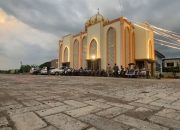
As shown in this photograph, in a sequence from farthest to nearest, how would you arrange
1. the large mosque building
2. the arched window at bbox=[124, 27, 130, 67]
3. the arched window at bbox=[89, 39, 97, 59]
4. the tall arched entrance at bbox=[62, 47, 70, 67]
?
the tall arched entrance at bbox=[62, 47, 70, 67]
the arched window at bbox=[89, 39, 97, 59]
the arched window at bbox=[124, 27, 130, 67]
the large mosque building

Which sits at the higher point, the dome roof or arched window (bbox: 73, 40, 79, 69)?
the dome roof

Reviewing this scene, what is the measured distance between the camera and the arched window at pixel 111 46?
27.2 metres

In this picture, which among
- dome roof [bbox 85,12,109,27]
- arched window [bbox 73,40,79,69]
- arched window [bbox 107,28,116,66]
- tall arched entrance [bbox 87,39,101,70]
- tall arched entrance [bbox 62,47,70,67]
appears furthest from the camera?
tall arched entrance [bbox 62,47,70,67]

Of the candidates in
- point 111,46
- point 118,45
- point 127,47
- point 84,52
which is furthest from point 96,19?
point 127,47

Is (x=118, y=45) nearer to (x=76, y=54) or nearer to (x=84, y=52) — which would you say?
(x=84, y=52)

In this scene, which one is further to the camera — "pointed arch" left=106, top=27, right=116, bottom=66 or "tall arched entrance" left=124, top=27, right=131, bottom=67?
"pointed arch" left=106, top=27, right=116, bottom=66

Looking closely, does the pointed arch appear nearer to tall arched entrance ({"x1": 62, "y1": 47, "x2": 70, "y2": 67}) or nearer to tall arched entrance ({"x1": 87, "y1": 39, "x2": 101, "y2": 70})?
tall arched entrance ({"x1": 87, "y1": 39, "x2": 101, "y2": 70})

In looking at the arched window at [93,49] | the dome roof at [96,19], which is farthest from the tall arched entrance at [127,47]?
the dome roof at [96,19]

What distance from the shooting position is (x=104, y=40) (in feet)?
95.1

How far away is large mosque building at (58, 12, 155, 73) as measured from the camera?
26.2 m

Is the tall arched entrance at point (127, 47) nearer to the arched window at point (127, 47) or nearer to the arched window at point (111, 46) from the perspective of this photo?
the arched window at point (127, 47)

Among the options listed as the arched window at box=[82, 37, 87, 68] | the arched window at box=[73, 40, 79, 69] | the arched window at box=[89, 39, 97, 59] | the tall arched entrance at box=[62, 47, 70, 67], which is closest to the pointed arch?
the arched window at box=[89, 39, 97, 59]

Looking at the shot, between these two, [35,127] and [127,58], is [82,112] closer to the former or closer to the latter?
[35,127]

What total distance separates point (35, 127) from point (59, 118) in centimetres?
38
